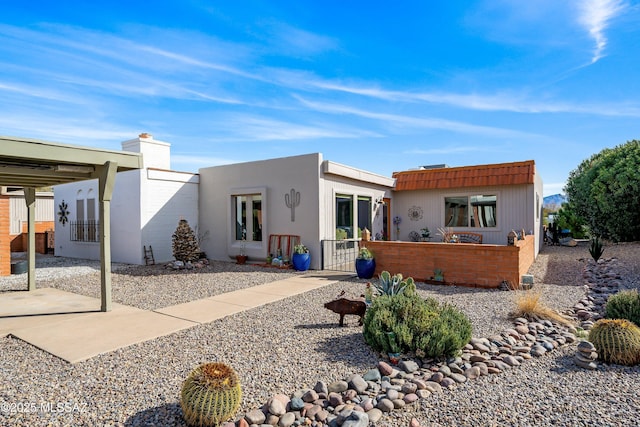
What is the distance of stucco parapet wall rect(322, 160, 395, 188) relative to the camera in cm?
1023

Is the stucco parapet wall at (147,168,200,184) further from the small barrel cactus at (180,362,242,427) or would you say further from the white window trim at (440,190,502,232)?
the small barrel cactus at (180,362,242,427)

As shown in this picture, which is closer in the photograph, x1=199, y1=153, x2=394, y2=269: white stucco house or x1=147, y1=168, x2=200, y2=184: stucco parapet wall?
x1=199, y1=153, x2=394, y2=269: white stucco house

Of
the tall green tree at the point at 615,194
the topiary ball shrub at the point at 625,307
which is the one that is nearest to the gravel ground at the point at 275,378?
the topiary ball shrub at the point at 625,307

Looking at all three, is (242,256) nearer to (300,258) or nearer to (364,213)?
(300,258)

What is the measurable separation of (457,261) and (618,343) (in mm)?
4185

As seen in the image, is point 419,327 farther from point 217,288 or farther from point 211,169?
point 211,169

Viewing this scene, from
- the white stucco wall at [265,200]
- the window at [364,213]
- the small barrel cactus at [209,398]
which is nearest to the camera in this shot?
the small barrel cactus at [209,398]

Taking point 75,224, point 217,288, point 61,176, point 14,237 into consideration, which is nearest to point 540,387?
point 217,288

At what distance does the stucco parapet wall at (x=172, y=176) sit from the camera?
37.8ft

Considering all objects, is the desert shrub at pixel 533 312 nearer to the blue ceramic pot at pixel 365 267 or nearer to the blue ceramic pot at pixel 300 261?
the blue ceramic pot at pixel 365 267

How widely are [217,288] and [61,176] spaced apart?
12.2 ft

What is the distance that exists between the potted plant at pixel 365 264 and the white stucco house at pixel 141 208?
22.5 feet

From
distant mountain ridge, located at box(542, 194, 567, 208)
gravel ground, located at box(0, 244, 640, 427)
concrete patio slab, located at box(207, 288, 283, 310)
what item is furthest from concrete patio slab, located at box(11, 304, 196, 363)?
distant mountain ridge, located at box(542, 194, 567, 208)

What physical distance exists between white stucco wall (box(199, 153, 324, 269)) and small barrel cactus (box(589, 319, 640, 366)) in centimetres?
716
